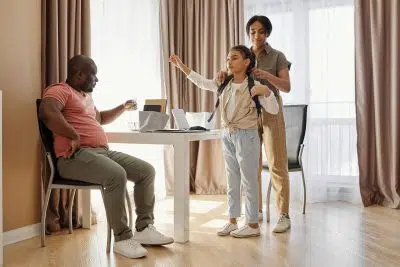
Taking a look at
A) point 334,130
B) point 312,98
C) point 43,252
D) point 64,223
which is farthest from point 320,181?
point 43,252

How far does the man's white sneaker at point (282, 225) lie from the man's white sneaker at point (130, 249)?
2.89 ft

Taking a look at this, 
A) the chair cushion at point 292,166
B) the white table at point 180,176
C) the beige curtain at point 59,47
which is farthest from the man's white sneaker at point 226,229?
the beige curtain at point 59,47

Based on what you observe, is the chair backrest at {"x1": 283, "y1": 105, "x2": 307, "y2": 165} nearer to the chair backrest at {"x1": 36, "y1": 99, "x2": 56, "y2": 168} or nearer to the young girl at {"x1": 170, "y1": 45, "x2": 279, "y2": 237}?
the young girl at {"x1": 170, "y1": 45, "x2": 279, "y2": 237}

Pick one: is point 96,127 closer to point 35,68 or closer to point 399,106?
point 35,68

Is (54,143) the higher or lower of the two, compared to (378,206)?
higher

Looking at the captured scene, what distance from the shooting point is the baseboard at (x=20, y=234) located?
8.18ft

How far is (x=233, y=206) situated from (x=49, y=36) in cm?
150

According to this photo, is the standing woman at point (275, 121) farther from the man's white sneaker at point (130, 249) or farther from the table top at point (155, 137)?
the man's white sneaker at point (130, 249)

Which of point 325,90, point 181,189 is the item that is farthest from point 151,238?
point 325,90

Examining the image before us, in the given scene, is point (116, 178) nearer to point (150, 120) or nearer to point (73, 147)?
point (73, 147)

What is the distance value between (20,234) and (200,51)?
8.02 ft

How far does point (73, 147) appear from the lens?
7.66 ft

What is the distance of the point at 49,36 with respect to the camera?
2750mm

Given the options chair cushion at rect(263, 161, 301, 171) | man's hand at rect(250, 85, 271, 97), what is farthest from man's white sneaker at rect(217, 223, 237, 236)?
man's hand at rect(250, 85, 271, 97)
